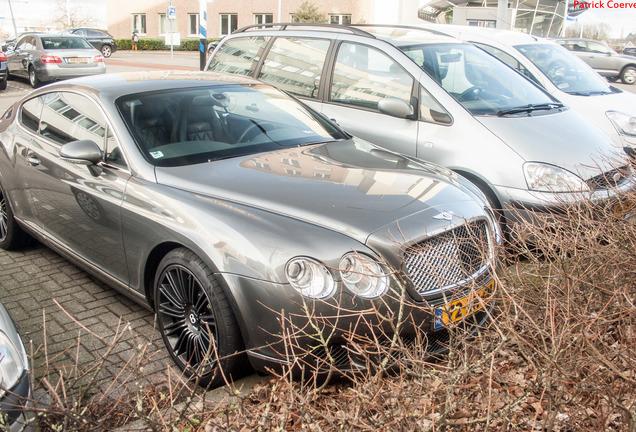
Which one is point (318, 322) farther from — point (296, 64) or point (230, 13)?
point (230, 13)

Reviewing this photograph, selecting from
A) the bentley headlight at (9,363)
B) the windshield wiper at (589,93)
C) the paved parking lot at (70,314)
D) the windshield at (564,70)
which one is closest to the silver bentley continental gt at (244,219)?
the paved parking lot at (70,314)

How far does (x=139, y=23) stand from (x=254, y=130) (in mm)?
54385

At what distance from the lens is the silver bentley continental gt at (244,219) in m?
2.92

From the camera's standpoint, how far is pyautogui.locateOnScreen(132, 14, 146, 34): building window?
53.9m

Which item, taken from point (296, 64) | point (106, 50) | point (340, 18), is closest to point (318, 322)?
point (296, 64)

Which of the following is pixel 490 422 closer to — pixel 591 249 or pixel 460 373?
pixel 460 373

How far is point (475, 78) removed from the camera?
19.8 ft

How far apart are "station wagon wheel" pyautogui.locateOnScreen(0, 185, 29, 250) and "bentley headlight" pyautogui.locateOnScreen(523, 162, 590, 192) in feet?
13.5

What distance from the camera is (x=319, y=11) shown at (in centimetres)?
4338

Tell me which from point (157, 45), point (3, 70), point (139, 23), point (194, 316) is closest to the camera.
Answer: point (194, 316)

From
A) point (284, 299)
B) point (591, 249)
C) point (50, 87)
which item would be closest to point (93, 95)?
point (50, 87)

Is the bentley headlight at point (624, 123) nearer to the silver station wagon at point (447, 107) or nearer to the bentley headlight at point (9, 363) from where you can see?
the silver station wagon at point (447, 107)

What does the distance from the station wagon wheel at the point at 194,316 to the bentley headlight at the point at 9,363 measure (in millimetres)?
748

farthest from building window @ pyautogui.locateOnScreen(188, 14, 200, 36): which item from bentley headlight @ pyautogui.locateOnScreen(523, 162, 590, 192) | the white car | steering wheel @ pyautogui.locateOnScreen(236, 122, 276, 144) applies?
bentley headlight @ pyautogui.locateOnScreen(523, 162, 590, 192)
